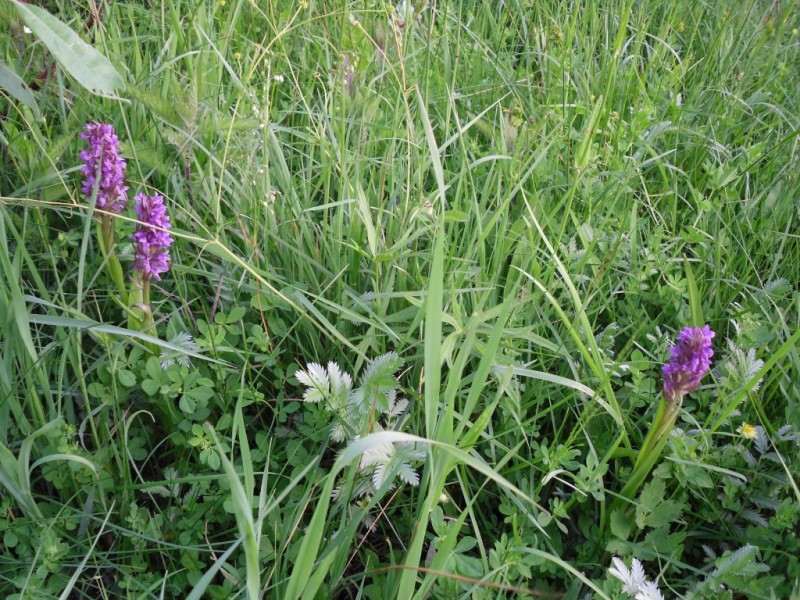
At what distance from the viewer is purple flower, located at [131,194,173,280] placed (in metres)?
1.29

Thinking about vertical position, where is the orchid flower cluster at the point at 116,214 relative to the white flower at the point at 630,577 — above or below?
above

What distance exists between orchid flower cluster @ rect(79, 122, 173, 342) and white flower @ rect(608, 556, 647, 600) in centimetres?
92

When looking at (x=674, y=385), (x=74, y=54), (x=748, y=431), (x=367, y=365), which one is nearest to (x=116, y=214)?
(x=74, y=54)

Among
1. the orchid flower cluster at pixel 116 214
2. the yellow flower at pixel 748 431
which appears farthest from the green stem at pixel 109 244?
the yellow flower at pixel 748 431

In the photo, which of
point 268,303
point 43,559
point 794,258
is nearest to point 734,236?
point 794,258

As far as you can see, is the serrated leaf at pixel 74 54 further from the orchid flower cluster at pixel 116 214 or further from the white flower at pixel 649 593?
the white flower at pixel 649 593

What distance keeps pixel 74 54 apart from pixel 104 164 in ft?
1.38

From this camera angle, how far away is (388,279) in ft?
4.97

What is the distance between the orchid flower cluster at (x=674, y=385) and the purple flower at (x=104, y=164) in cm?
106

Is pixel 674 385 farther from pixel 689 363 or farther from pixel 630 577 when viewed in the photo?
pixel 630 577

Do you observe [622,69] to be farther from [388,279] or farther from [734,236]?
[388,279]

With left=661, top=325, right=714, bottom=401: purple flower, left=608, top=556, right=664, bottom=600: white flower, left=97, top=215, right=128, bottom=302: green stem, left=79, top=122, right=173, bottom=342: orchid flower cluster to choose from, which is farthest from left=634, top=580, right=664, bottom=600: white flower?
left=97, top=215, right=128, bottom=302: green stem

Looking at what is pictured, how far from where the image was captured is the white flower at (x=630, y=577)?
1099 mm

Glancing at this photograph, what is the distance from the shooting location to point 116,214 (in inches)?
50.6
